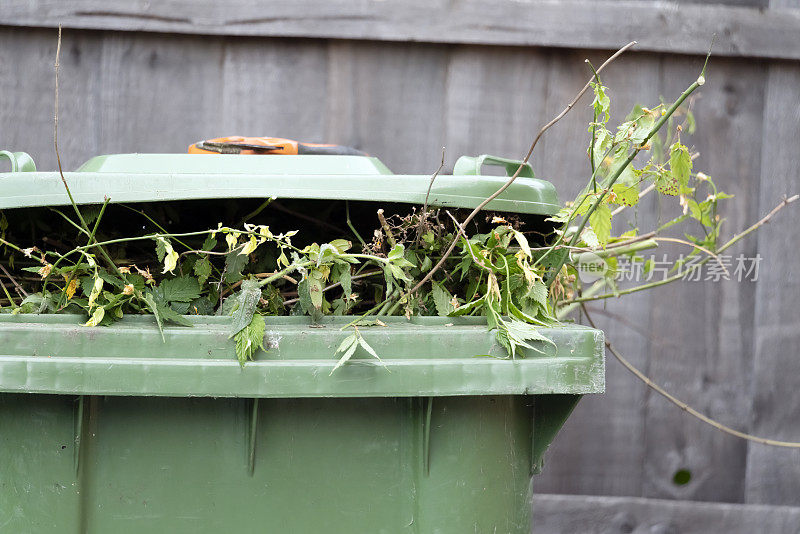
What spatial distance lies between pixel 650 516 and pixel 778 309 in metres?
0.85

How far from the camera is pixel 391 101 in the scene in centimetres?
242

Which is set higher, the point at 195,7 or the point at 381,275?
the point at 195,7

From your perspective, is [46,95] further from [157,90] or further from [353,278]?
[353,278]

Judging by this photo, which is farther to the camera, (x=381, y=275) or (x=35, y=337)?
(x=381, y=275)

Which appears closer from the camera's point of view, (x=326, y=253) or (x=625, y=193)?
(x=326, y=253)

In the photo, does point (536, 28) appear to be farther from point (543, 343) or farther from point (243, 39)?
point (543, 343)

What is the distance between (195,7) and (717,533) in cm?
256

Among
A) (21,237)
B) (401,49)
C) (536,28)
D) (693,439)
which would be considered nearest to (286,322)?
(21,237)

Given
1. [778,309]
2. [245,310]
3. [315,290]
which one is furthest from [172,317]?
[778,309]

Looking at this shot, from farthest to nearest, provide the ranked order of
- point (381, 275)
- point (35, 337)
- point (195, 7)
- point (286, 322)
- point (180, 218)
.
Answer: point (195, 7), point (180, 218), point (381, 275), point (286, 322), point (35, 337)

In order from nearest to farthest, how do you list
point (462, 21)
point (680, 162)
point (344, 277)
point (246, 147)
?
point (344, 277)
point (680, 162)
point (246, 147)
point (462, 21)

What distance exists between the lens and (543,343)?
3.87 feet

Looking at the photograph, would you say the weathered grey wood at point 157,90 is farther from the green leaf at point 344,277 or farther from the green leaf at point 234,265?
the green leaf at point 344,277

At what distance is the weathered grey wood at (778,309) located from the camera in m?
2.41
